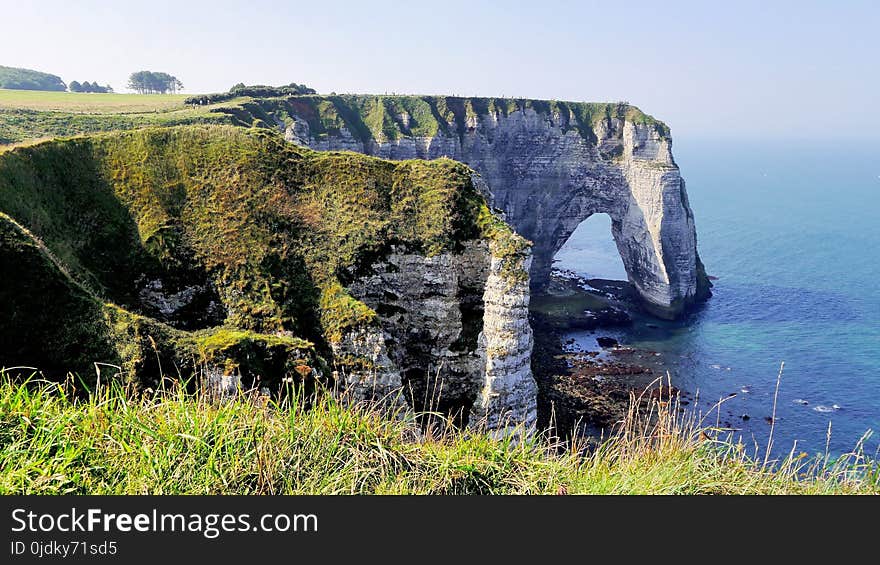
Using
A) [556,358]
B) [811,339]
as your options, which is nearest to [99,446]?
[556,358]

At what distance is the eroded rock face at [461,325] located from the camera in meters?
37.6

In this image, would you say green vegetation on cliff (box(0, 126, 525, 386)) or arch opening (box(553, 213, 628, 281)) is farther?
arch opening (box(553, 213, 628, 281))

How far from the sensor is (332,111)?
9669 cm

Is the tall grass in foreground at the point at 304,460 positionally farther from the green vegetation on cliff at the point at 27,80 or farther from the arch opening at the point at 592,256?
the green vegetation on cliff at the point at 27,80

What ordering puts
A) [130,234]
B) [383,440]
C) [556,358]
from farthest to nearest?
[556,358]
[130,234]
[383,440]

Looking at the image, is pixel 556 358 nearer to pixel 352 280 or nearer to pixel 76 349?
pixel 352 280

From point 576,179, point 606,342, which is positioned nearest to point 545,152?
point 576,179

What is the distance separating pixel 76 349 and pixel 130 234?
45.9 ft

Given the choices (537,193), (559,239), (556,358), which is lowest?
(556,358)

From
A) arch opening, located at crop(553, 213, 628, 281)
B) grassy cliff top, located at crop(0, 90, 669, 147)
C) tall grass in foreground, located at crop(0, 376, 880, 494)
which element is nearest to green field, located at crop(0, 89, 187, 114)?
grassy cliff top, located at crop(0, 90, 669, 147)

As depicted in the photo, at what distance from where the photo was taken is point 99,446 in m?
7.04

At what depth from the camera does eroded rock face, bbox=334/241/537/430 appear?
37.6 metres

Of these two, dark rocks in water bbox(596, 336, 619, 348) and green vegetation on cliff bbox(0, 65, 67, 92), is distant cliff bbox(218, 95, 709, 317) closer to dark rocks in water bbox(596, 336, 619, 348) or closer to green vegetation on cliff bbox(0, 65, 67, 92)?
dark rocks in water bbox(596, 336, 619, 348)

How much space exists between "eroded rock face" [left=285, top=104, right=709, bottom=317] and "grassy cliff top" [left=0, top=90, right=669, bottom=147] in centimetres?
111
